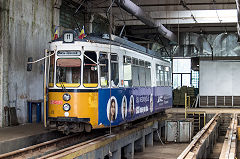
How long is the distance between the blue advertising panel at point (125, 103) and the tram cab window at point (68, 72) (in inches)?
31.9

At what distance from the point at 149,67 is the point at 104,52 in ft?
17.7

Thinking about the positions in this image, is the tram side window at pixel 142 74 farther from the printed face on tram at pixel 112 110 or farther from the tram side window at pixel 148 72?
the printed face on tram at pixel 112 110

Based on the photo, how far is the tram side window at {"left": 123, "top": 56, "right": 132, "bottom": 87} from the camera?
45.9 ft

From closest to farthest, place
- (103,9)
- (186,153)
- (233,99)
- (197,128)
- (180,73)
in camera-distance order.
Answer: (186,153)
(103,9)
(197,128)
(233,99)
(180,73)

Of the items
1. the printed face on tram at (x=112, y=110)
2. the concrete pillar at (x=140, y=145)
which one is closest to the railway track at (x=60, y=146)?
the printed face on tram at (x=112, y=110)

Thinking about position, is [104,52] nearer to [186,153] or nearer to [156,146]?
[186,153]

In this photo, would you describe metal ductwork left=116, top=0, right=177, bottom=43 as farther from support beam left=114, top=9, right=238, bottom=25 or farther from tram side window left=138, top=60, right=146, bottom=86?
tram side window left=138, top=60, right=146, bottom=86

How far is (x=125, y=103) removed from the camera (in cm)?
1398

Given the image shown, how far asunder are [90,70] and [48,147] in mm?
2516

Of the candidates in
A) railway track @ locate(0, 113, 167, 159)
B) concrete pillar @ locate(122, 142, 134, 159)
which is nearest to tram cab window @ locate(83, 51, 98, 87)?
railway track @ locate(0, 113, 167, 159)

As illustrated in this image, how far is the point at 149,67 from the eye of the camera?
17750mm

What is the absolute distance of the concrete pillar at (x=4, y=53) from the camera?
1516cm

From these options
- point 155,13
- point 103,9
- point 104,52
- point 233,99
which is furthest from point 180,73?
point 104,52

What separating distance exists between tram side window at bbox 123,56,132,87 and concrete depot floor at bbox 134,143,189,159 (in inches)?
142
